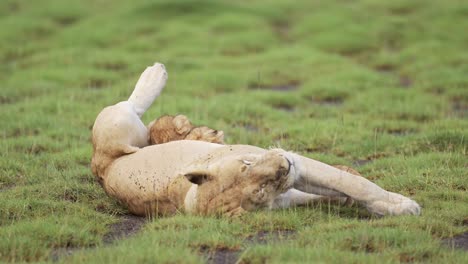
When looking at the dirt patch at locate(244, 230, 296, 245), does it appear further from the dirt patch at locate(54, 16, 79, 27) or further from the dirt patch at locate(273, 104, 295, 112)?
the dirt patch at locate(54, 16, 79, 27)

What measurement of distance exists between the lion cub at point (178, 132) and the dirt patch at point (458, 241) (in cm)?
189

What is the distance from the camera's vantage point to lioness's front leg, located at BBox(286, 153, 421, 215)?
17.0ft

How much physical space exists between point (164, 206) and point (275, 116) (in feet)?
14.6

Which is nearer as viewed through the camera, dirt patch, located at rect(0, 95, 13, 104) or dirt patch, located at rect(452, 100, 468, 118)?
dirt patch, located at rect(452, 100, 468, 118)

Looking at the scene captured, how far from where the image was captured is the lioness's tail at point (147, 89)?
6676mm

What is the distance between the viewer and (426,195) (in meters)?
6.03

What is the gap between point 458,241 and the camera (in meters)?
4.95

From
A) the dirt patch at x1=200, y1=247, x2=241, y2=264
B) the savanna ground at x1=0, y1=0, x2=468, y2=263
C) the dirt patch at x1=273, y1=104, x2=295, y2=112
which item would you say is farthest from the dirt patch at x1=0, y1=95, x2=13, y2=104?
the dirt patch at x1=200, y1=247, x2=241, y2=264

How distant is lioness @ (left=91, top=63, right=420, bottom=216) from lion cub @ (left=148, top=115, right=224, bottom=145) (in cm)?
17

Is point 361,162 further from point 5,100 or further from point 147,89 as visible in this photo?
point 5,100

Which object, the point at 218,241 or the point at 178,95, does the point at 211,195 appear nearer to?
the point at 218,241

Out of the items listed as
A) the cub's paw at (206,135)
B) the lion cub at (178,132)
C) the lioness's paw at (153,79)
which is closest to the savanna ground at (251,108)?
the lion cub at (178,132)

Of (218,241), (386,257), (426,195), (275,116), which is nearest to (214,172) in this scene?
(218,241)

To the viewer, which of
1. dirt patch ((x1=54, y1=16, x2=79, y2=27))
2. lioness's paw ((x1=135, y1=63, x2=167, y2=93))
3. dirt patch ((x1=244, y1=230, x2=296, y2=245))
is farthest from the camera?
dirt patch ((x1=54, y1=16, x2=79, y2=27))
